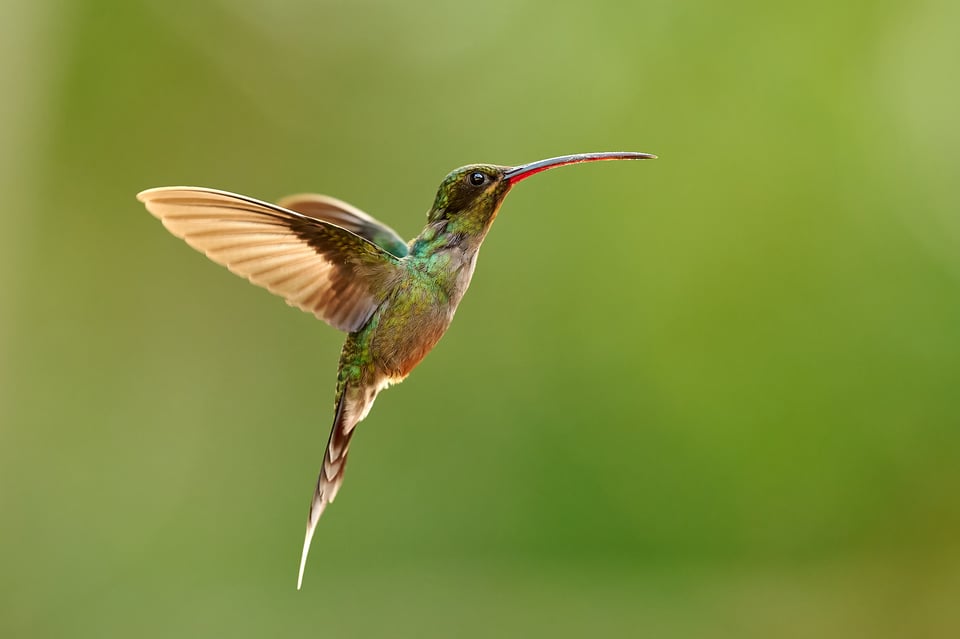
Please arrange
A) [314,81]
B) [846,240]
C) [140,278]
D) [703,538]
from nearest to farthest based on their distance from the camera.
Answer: [703,538] → [846,240] → [140,278] → [314,81]

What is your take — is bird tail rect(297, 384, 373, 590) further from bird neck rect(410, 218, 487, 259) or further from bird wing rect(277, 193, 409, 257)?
bird wing rect(277, 193, 409, 257)

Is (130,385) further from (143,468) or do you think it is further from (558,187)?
(558,187)

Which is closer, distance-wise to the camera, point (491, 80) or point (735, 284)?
point (735, 284)

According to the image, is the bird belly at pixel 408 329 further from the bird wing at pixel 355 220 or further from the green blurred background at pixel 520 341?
the green blurred background at pixel 520 341

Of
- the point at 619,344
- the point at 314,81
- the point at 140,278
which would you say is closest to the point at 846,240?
the point at 619,344

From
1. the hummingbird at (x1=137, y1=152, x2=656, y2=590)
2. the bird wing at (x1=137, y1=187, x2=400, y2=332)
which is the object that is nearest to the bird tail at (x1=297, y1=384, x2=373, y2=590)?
the hummingbird at (x1=137, y1=152, x2=656, y2=590)

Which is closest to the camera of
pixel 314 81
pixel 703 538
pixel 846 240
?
pixel 703 538
